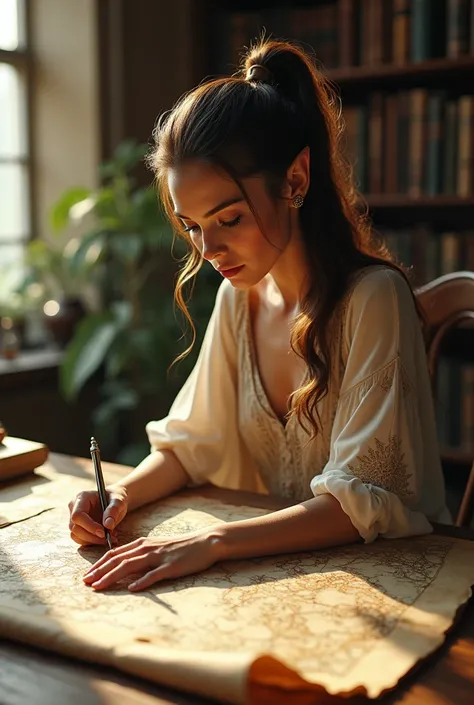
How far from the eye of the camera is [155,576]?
1.04m

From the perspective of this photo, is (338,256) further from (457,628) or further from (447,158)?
(447,158)

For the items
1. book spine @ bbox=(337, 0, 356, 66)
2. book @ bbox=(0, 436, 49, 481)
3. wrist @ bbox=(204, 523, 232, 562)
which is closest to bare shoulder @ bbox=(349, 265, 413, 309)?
wrist @ bbox=(204, 523, 232, 562)

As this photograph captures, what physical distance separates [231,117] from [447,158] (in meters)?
1.76

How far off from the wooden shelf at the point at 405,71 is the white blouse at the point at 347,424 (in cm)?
156

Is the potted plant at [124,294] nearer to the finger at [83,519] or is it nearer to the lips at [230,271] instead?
the lips at [230,271]

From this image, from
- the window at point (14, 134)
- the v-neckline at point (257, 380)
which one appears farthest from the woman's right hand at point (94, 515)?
the window at point (14, 134)

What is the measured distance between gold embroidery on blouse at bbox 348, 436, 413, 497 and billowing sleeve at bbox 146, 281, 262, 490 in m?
0.34

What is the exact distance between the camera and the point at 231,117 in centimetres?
132

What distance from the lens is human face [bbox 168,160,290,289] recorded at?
1292 millimetres

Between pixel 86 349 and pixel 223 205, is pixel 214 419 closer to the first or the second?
pixel 223 205

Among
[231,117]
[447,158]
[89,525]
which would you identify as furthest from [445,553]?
[447,158]

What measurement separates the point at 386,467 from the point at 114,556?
1.40 ft

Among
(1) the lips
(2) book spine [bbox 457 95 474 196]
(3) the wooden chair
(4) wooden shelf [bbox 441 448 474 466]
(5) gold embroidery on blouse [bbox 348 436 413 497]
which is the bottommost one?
(4) wooden shelf [bbox 441 448 474 466]

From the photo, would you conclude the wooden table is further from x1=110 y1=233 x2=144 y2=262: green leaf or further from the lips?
x1=110 y1=233 x2=144 y2=262: green leaf
